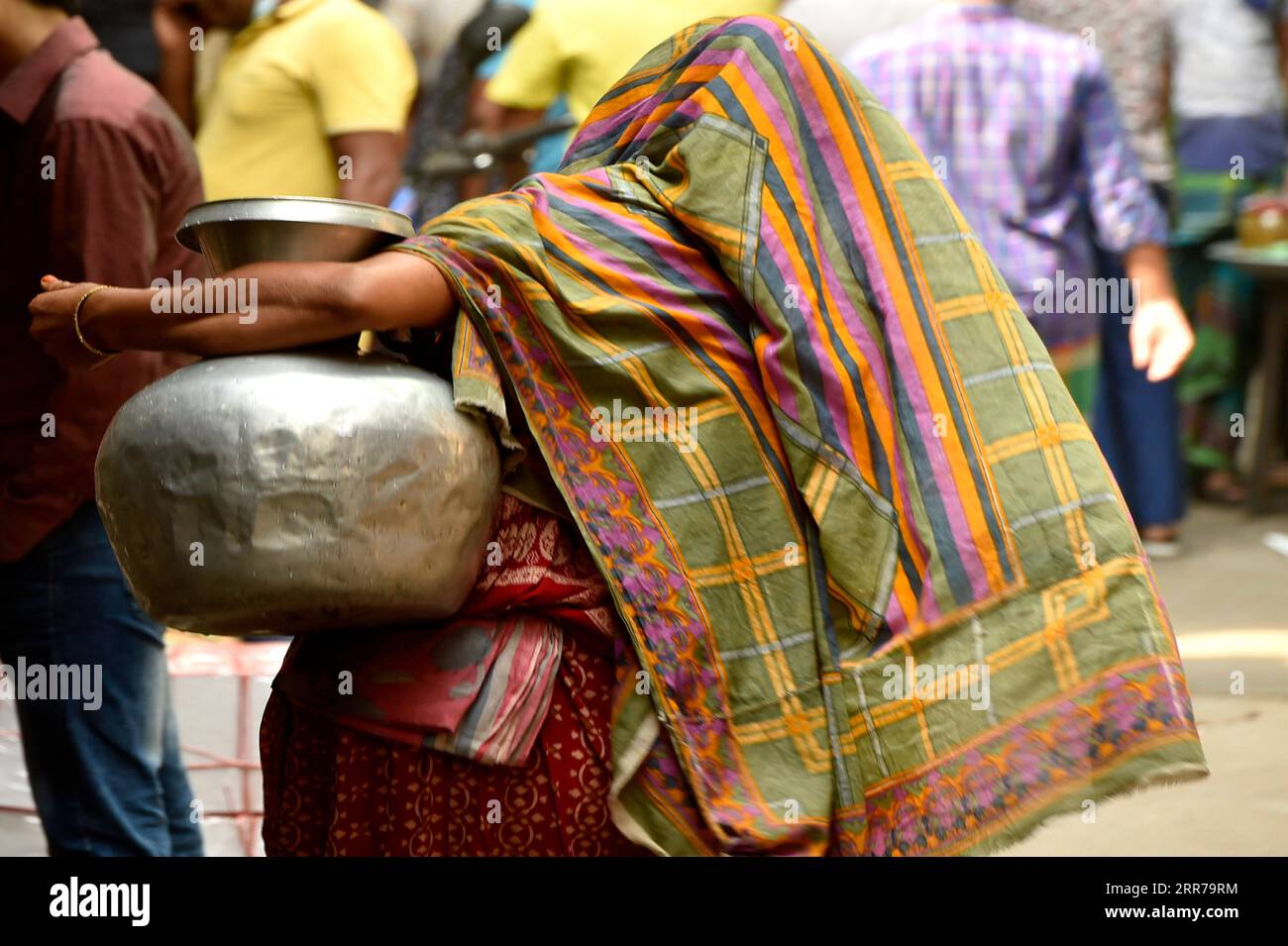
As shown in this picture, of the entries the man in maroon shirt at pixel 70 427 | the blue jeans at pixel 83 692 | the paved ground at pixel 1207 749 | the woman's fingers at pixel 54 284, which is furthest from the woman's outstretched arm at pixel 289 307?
the paved ground at pixel 1207 749

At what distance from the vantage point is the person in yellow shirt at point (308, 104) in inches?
170

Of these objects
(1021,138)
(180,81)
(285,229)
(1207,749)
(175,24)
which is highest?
(175,24)

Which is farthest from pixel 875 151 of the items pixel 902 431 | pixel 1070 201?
pixel 1070 201

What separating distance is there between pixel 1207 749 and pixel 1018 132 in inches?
64.9

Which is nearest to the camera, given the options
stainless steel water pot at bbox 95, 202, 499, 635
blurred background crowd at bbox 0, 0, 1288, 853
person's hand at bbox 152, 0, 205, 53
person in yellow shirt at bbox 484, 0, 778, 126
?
stainless steel water pot at bbox 95, 202, 499, 635

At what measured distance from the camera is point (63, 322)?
2.09 metres

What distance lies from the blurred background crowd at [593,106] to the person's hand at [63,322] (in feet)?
2.09

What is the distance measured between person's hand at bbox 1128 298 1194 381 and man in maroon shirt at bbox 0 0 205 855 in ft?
6.08

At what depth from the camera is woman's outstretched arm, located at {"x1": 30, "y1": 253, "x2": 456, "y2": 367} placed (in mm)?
1948

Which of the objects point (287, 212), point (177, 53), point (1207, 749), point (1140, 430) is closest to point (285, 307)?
point (287, 212)

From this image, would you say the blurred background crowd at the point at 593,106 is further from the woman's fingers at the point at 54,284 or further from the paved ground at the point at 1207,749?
the paved ground at the point at 1207,749

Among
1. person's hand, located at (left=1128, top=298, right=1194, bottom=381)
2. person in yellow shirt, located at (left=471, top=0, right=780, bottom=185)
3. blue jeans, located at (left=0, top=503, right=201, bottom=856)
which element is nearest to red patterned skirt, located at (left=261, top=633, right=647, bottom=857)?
blue jeans, located at (left=0, top=503, right=201, bottom=856)

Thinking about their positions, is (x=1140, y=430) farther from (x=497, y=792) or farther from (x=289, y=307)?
(x=289, y=307)

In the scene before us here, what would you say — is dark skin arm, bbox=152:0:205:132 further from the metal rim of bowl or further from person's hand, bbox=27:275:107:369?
the metal rim of bowl
